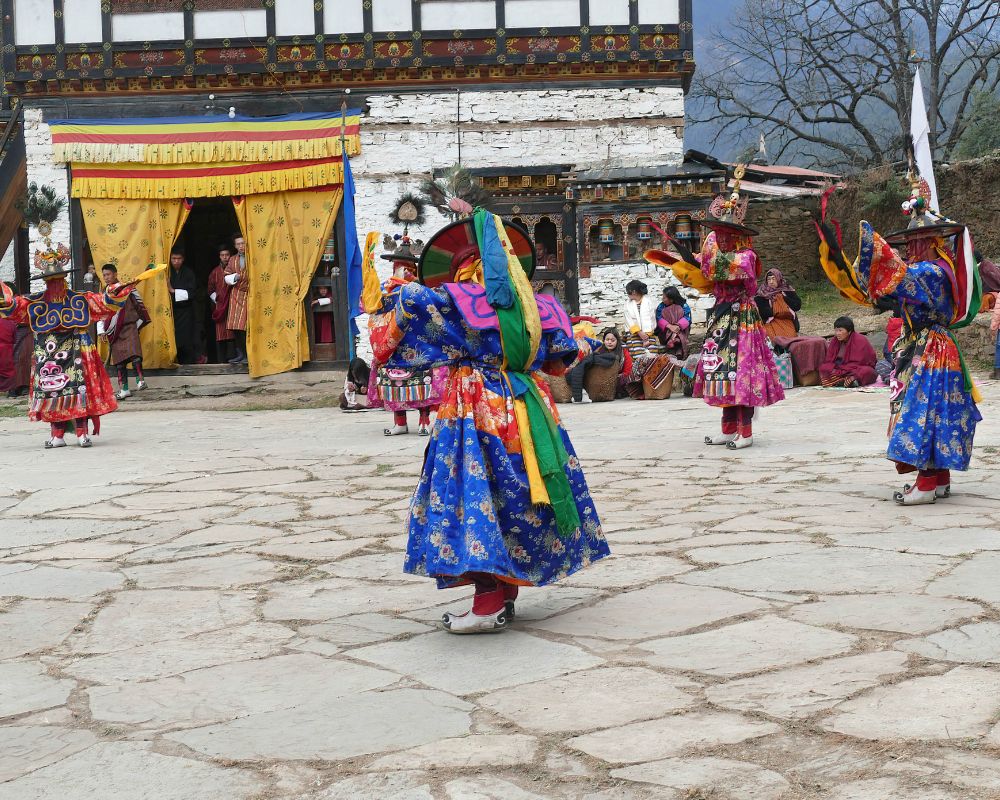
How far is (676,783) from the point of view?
2.62 metres

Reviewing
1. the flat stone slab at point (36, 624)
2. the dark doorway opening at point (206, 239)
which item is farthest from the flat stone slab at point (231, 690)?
the dark doorway opening at point (206, 239)

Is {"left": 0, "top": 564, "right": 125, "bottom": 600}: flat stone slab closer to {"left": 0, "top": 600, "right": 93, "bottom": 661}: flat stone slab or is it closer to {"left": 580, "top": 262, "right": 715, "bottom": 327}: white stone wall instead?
{"left": 0, "top": 600, "right": 93, "bottom": 661}: flat stone slab

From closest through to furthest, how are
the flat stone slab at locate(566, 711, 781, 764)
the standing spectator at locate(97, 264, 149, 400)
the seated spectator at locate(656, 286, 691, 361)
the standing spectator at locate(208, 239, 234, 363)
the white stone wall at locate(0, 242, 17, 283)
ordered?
the flat stone slab at locate(566, 711, 781, 764)
the seated spectator at locate(656, 286, 691, 361)
the standing spectator at locate(97, 264, 149, 400)
the standing spectator at locate(208, 239, 234, 363)
the white stone wall at locate(0, 242, 17, 283)

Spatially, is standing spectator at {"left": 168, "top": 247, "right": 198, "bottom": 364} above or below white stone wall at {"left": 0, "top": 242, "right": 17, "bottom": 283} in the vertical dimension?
below

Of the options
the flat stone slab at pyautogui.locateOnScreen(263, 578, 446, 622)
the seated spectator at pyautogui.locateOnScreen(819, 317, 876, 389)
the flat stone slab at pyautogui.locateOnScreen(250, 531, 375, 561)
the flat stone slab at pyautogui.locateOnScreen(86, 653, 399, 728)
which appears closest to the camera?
the flat stone slab at pyautogui.locateOnScreen(86, 653, 399, 728)

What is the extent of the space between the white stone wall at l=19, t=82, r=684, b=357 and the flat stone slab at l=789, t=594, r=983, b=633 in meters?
10.9

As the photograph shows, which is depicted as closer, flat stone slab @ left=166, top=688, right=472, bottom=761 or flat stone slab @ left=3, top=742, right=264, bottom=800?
flat stone slab @ left=3, top=742, right=264, bottom=800

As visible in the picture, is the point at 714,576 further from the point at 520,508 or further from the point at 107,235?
the point at 107,235

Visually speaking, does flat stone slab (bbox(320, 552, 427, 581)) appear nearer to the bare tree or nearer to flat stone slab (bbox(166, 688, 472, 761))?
flat stone slab (bbox(166, 688, 472, 761))

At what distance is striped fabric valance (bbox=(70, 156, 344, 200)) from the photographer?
14.6 meters

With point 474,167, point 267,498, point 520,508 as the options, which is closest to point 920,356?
point 520,508

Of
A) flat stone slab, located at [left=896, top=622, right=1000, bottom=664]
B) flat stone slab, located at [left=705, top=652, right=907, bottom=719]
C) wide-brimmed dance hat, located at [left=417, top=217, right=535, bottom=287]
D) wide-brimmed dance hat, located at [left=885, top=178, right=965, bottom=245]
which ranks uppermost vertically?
wide-brimmed dance hat, located at [left=885, top=178, right=965, bottom=245]

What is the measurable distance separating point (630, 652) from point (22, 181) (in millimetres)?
14427

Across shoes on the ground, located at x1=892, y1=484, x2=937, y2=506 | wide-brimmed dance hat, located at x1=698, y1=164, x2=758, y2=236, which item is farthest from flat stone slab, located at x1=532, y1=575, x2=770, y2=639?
wide-brimmed dance hat, located at x1=698, y1=164, x2=758, y2=236
